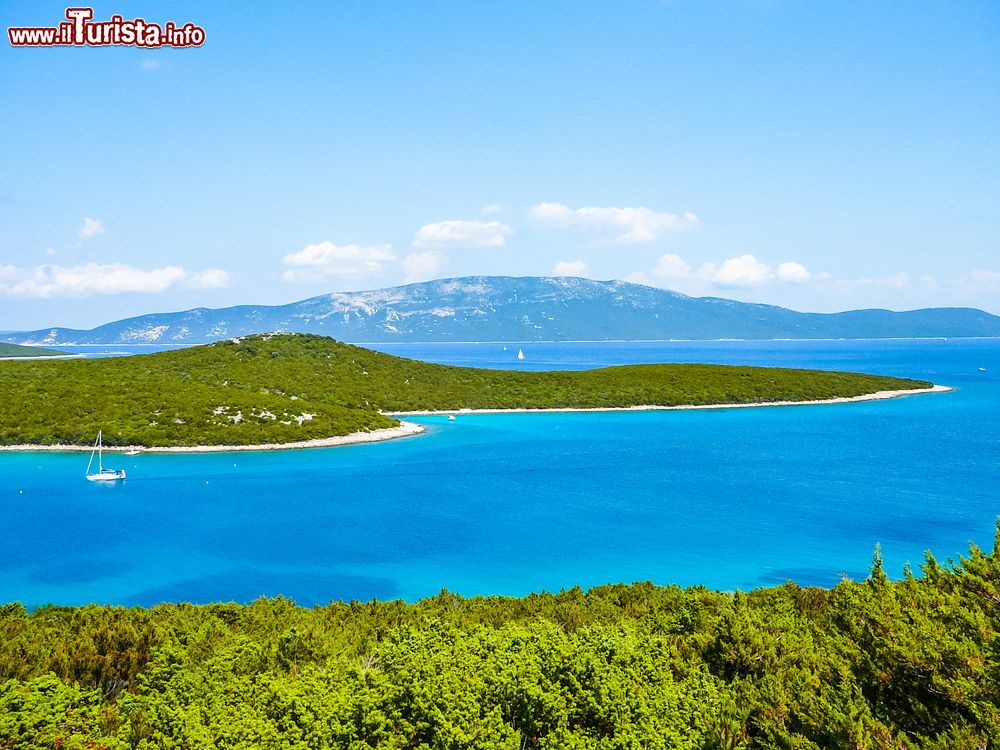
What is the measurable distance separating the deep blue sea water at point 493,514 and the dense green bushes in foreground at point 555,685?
1186 centimetres

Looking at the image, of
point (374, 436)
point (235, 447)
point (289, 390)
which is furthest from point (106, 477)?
point (289, 390)

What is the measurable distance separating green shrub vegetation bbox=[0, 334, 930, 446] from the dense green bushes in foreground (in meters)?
45.8

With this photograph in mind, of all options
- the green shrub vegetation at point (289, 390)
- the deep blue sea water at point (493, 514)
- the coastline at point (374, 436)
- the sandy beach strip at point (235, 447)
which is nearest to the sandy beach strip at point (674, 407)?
the coastline at point (374, 436)

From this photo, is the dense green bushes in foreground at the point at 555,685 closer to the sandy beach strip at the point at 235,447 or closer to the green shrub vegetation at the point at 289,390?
the sandy beach strip at the point at 235,447

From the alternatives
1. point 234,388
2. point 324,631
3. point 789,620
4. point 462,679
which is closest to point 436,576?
point 324,631

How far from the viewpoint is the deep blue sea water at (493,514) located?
24.6 meters

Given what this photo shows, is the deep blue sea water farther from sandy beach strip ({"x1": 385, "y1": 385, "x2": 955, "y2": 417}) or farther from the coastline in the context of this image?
sandy beach strip ({"x1": 385, "y1": 385, "x2": 955, "y2": 417})

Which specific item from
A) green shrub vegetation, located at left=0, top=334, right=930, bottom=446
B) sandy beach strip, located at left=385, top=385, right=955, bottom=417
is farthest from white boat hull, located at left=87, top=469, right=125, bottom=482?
sandy beach strip, located at left=385, top=385, right=955, bottom=417

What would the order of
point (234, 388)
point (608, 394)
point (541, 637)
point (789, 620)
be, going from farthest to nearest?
1. point (608, 394)
2. point (234, 388)
3. point (789, 620)
4. point (541, 637)

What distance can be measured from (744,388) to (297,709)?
7942cm

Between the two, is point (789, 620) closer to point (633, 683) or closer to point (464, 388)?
point (633, 683)

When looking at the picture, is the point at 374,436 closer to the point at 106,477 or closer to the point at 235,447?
the point at 235,447

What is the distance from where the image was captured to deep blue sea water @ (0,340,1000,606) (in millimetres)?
24625

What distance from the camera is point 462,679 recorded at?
898 centimetres
